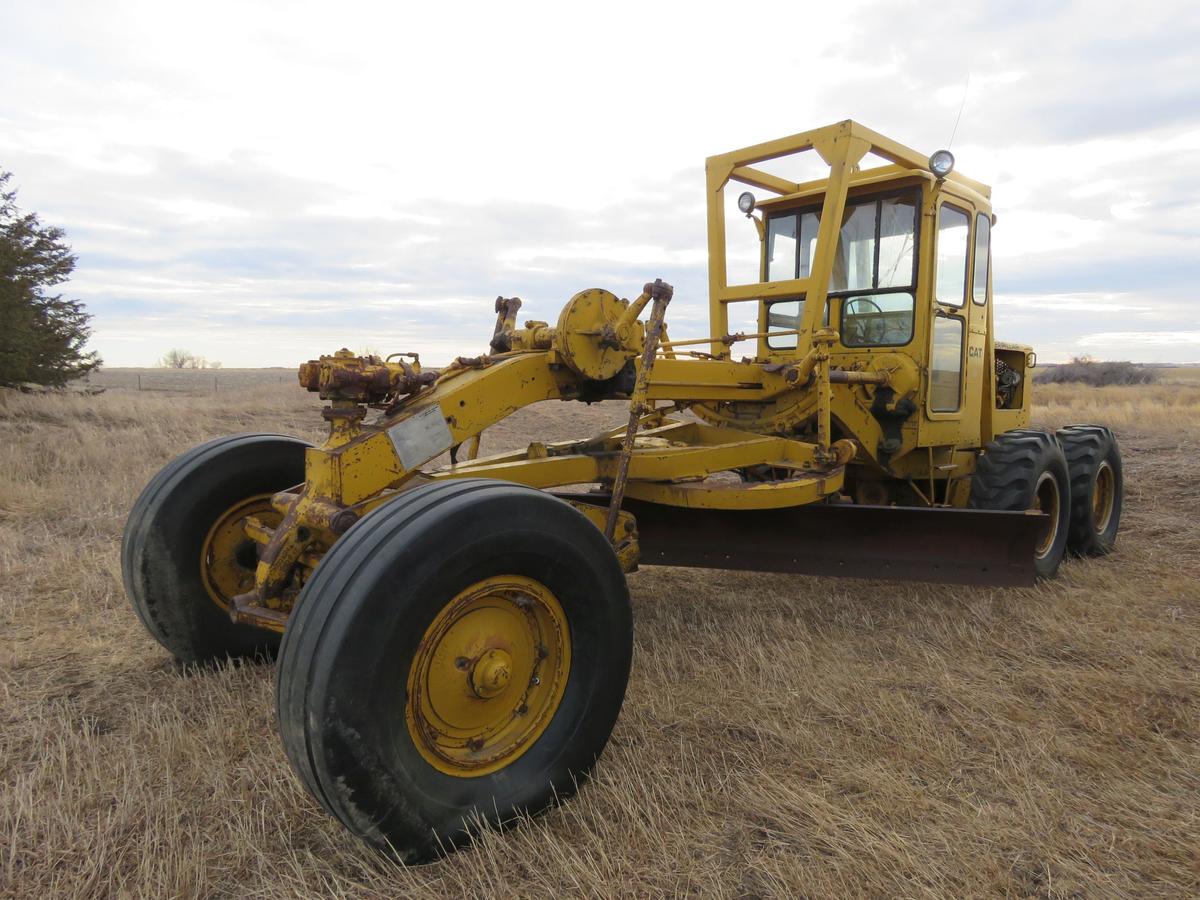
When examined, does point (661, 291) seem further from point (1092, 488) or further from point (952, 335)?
point (1092, 488)

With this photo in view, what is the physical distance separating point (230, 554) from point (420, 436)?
4.38 feet

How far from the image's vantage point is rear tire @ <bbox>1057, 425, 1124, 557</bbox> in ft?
20.7

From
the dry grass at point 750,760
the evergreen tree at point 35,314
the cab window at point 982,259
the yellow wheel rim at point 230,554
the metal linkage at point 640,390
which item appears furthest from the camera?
the evergreen tree at point 35,314

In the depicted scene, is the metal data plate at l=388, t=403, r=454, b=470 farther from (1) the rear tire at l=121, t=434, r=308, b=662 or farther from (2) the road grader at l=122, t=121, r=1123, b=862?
(1) the rear tire at l=121, t=434, r=308, b=662

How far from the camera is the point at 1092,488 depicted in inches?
247

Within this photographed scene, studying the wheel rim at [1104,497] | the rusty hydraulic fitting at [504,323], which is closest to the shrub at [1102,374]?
the wheel rim at [1104,497]

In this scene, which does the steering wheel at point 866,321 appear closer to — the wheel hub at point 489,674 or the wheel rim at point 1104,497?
the wheel rim at point 1104,497

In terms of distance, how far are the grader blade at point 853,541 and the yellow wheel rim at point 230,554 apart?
2.13 m

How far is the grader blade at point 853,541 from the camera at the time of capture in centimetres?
471

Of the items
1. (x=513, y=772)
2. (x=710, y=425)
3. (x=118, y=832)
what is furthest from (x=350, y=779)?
(x=710, y=425)

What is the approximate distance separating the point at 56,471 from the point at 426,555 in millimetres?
8887

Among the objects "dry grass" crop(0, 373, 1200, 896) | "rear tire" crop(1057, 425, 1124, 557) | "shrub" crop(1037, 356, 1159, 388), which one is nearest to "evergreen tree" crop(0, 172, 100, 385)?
"dry grass" crop(0, 373, 1200, 896)

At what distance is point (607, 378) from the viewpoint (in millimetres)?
4152

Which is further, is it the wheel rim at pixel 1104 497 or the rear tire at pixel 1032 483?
the wheel rim at pixel 1104 497
